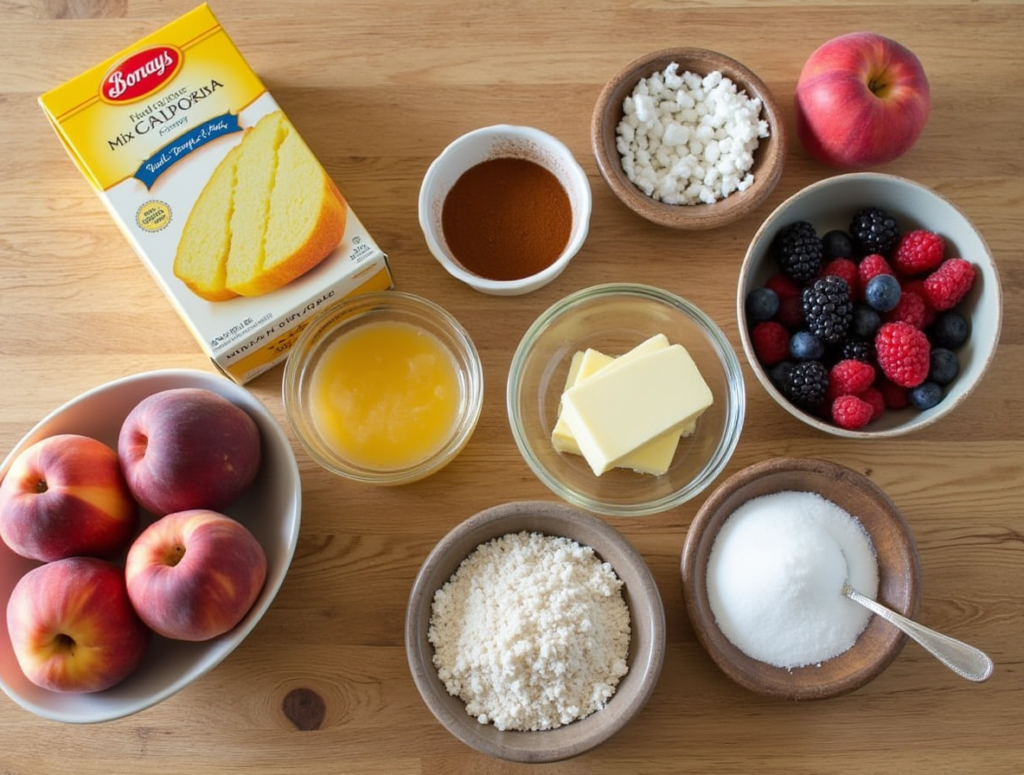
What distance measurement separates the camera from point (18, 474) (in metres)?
1.12

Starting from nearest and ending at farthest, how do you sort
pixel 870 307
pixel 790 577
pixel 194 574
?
pixel 194 574, pixel 790 577, pixel 870 307

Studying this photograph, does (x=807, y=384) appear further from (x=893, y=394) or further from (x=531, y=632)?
(x=531, y=632)

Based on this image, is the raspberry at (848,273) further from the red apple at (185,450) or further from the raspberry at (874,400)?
the red apple at (185,450)

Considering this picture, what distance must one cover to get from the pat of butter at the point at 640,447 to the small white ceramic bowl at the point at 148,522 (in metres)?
0.38

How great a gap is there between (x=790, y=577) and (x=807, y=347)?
0.32m

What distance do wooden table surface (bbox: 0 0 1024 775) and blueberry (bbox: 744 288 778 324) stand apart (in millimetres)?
82

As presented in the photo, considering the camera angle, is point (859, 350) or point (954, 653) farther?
point (859, 350)

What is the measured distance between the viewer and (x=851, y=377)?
1.21m

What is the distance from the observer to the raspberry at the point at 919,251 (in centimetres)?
126

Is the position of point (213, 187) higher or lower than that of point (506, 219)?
higher

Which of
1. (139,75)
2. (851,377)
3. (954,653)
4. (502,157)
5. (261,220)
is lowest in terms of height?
(954,653)

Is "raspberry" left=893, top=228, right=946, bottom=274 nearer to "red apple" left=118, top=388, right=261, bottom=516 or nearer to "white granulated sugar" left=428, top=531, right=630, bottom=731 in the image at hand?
"white granulated sugar" left=428, top=531, right=630, bottom=731

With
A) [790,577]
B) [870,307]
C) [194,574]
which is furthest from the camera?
[870,307]

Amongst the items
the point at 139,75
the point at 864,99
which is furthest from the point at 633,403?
the point at 139,75
